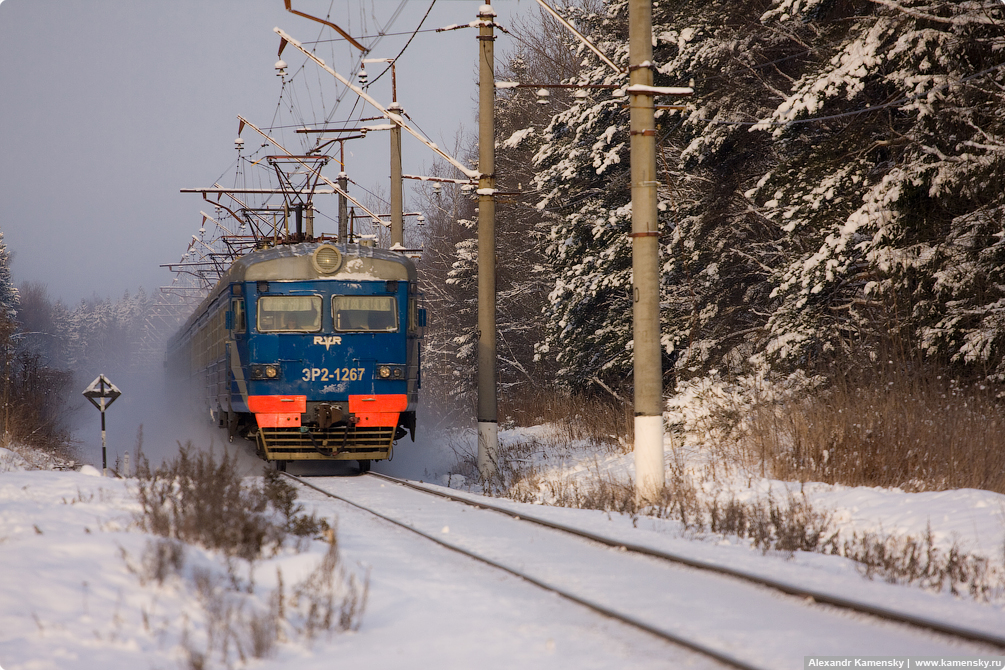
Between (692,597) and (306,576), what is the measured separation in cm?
237

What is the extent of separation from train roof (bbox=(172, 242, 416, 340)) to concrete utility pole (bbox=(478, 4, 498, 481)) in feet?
5.05

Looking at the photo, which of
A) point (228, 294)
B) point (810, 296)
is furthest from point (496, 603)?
point (228, 294)

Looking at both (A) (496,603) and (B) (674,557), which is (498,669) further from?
(B) (674,557)

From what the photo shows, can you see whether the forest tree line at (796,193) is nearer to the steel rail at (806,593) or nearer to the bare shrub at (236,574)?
the steel rail at (806,593)

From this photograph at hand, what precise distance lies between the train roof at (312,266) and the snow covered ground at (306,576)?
6833mm

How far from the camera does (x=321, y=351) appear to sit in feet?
46.6

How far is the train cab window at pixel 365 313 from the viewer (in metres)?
A: 14.4

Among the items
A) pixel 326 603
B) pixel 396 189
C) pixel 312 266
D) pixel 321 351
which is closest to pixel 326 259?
pixel 312 266

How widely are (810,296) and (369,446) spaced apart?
704 cm

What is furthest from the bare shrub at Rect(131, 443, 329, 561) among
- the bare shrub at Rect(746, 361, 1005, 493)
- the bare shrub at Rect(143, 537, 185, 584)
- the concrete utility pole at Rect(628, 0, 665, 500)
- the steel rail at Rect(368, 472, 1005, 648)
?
the bare shrub at Rect(746, 361, 1005, 493)

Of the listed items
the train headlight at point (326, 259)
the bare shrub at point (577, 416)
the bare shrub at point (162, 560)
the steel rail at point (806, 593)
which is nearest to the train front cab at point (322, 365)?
the train headlight at point (326, 259)

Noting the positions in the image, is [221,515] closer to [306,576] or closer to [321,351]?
[306,576]

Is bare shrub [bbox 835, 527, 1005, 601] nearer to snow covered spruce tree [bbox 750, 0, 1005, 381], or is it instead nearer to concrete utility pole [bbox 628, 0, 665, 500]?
concrete utility pole [bbox 628, 0, 665, 500]

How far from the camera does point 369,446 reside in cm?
1450
